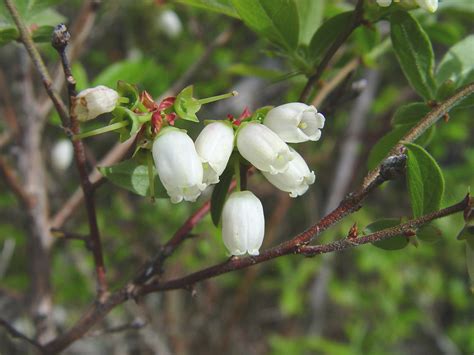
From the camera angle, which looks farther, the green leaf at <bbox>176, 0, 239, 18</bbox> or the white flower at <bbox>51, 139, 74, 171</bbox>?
the white flower at <bbox>51, 139, 74, 171</bbox>

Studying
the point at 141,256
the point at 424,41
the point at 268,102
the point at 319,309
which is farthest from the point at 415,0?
the point at 319,309

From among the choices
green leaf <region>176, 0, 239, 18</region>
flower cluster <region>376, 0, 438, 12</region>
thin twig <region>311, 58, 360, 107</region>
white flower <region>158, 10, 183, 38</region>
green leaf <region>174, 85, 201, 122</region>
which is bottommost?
white flower <region>158, 10, 183, 38</region>

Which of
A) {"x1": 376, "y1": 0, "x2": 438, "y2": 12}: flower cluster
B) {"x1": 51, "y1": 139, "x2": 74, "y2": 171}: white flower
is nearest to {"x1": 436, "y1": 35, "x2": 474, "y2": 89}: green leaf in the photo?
{"x1": 376, "y1": 0, "x2": 438, "y2": 12}: flower cluster

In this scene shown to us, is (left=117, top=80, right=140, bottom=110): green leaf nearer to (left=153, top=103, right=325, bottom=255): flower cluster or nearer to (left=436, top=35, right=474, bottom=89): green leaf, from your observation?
(left=153, top=103, right=325, bottom=255): flower cluster

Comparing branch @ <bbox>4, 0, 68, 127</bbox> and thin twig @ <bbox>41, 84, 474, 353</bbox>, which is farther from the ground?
branch @ <bbox>4, 0, 68, 127</bbox>

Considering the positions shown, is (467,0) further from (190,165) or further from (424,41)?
(190,165)

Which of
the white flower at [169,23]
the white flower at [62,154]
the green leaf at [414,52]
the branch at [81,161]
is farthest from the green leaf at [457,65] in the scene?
the white flower at [62,154]

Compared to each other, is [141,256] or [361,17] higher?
[361,17]
